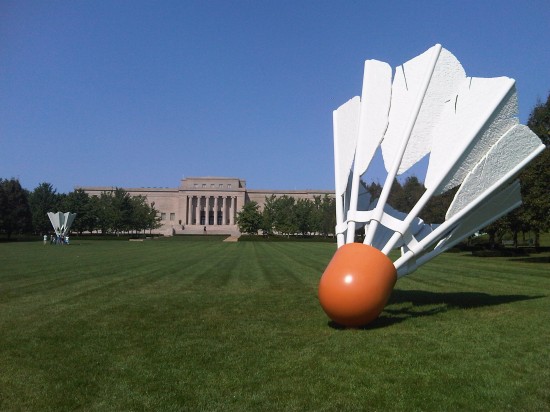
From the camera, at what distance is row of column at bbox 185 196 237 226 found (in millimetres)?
95113

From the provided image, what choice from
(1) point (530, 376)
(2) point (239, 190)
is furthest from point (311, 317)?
(2) point (239, 190)

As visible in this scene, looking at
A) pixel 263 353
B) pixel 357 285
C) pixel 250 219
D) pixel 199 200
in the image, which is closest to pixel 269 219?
pixel 250 219

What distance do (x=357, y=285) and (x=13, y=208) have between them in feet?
183

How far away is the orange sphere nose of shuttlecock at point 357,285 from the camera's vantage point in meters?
5.77

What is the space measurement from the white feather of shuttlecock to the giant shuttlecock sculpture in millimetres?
14

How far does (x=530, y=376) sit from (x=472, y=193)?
284 cm

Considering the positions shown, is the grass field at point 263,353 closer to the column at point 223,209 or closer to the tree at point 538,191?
the tree at point 538,191

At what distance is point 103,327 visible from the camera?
662cm

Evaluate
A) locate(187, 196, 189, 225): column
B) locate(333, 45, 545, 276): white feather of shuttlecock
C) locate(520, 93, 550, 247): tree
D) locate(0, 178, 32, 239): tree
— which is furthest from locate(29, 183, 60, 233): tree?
locate(333, 45, 545, 276): white feather of shuttlecock

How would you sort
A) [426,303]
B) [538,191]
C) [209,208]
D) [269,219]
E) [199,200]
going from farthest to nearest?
[209,208] < [199,200] < [269,219] < [538,191] < [426,303]

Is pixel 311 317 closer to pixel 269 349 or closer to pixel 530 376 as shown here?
pixel 269 349

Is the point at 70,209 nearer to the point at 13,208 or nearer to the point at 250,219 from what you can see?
the point at 13,208

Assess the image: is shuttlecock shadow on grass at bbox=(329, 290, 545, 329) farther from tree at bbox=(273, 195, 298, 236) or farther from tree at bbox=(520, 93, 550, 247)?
tree at bbox=(273, 195, 298, 236)

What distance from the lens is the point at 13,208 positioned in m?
53.4
